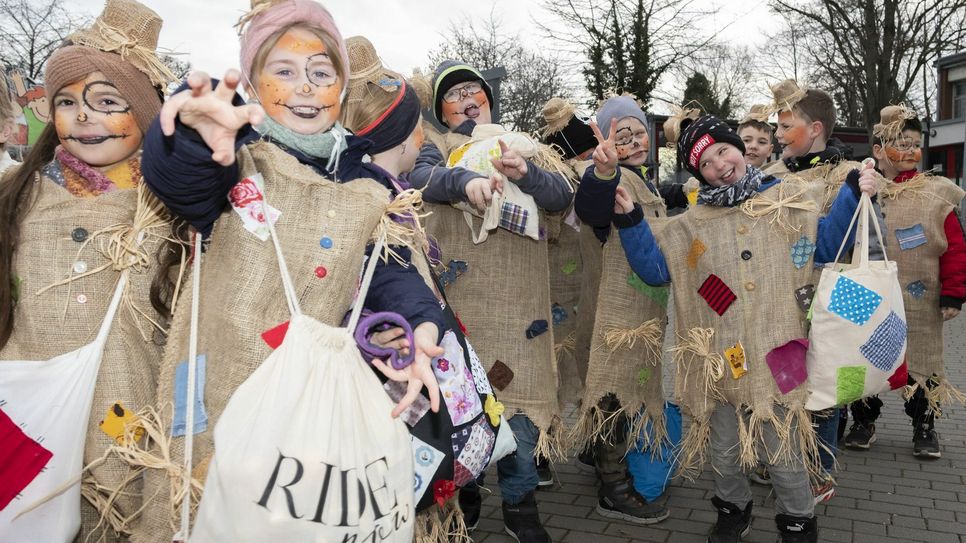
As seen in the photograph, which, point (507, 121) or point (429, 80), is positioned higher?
point (507, 121)

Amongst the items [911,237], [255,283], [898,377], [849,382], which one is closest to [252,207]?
[255,283]

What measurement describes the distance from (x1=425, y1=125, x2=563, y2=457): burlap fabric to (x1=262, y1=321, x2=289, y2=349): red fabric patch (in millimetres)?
1880

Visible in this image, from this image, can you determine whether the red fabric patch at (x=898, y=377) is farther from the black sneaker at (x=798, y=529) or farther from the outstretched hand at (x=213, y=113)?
the outstretched hand at (x=213, y=113)

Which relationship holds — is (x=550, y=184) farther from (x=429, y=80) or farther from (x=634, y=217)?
(x=429, y=80)

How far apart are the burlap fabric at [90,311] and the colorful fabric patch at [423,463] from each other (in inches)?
31.0

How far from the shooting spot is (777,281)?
140 inches

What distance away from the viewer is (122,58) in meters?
2.46

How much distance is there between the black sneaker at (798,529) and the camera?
11.7 feet

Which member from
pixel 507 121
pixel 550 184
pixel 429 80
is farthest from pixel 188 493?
pixel 507 121

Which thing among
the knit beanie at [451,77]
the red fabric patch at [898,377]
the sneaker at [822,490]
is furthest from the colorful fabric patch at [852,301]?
the knit beanie at [451,77]

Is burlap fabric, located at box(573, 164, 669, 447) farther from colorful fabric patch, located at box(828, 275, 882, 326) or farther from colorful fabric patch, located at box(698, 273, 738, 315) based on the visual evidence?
colorful fabric patch, located at box(828, 275, 882, 326)

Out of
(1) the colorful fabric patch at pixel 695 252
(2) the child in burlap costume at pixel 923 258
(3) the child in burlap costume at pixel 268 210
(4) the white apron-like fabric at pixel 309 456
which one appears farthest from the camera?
(2) the child in burlap costume at pixel 923 258

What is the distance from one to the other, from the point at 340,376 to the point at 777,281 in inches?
92.5

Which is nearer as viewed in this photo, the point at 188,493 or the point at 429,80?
the point at 188,493
